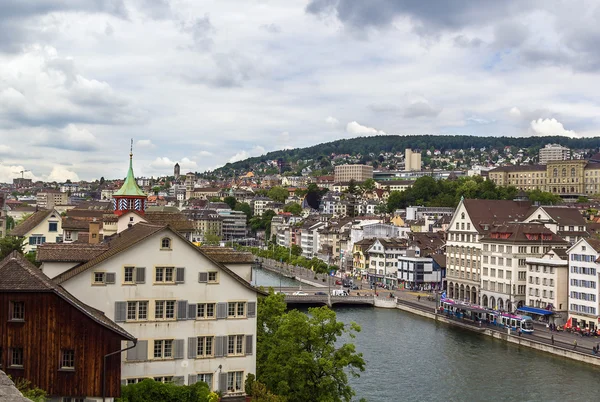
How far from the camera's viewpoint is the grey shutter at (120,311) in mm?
29125

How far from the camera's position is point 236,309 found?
1227 inches

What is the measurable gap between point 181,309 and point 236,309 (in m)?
2.49

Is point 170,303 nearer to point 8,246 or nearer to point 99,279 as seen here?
point 99,279

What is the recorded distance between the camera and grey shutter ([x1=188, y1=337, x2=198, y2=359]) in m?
30.2

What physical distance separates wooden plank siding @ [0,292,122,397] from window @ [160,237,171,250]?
22.3 feet

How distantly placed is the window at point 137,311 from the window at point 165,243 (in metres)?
2.40

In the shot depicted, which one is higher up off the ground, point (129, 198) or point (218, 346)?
point (129, 198)

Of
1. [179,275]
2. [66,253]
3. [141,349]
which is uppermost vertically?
[66,253]

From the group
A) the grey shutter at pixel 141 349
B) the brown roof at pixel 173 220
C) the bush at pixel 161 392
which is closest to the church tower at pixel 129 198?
the brown roof at pixel 173 220

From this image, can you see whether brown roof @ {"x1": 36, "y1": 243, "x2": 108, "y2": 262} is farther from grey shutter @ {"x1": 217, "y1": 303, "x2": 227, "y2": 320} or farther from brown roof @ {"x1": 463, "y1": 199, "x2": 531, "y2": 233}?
brown roof @ {"x1": 463, "y1": 199, "x2": 531, "y2": 233}

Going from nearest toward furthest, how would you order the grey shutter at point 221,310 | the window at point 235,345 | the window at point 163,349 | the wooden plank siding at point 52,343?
the wooden plank siding at point 52,343 → the window at point 163,349 → the grey shutter at point 221,310 → the window at point 235,345

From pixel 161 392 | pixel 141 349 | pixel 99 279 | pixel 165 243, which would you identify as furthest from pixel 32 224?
pixel 161 392

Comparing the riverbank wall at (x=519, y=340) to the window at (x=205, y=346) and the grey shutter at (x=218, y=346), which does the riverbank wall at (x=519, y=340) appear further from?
the window at (x=205, y=346)

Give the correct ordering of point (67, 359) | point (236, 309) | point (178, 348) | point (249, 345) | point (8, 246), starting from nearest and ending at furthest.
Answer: point (67, 359) < point (178, 348) < point (236, 309) < point (249, 345) < point (8, 246)
